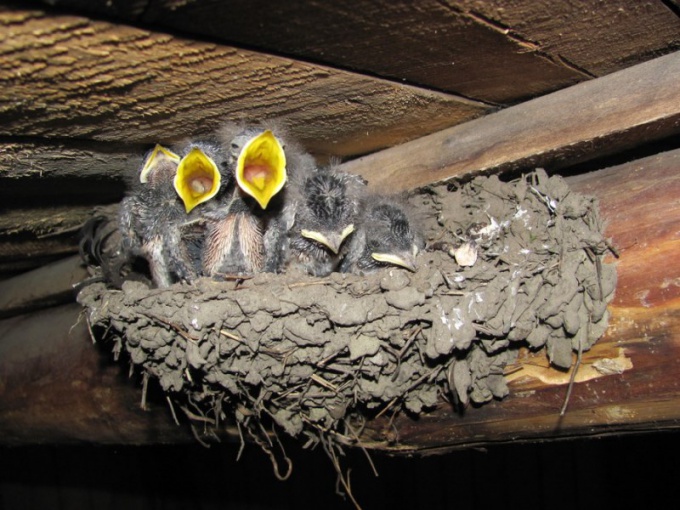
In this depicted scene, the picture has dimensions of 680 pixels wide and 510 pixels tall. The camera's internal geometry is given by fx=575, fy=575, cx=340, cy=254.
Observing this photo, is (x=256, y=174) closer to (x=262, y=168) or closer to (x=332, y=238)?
(x=262, y=168)

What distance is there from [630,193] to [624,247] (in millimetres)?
115

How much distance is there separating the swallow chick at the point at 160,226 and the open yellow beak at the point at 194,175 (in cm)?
16

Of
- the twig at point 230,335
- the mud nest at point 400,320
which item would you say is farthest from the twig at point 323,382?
the twig at point 230,335

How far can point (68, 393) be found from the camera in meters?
1.90

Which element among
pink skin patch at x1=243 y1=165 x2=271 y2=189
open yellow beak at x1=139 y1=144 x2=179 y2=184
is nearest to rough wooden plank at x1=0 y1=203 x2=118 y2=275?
open yellow beak at x1=139 y1=144 x2=179 y2=184

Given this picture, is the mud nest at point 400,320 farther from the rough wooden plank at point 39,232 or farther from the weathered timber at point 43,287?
the weathered timber at point 43,287

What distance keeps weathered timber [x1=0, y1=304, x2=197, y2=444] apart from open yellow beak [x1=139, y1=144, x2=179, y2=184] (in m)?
0.58

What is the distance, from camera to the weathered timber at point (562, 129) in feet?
3.54

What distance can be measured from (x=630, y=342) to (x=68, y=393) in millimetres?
1679

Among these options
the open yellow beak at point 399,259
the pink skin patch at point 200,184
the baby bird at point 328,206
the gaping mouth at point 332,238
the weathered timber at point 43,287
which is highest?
the pink skin patch at point 200,184

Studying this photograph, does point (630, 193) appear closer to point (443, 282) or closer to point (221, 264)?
point (443, 282)

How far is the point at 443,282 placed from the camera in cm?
134

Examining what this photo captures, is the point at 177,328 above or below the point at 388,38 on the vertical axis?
below

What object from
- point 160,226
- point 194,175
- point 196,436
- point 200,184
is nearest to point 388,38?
point 194,175
